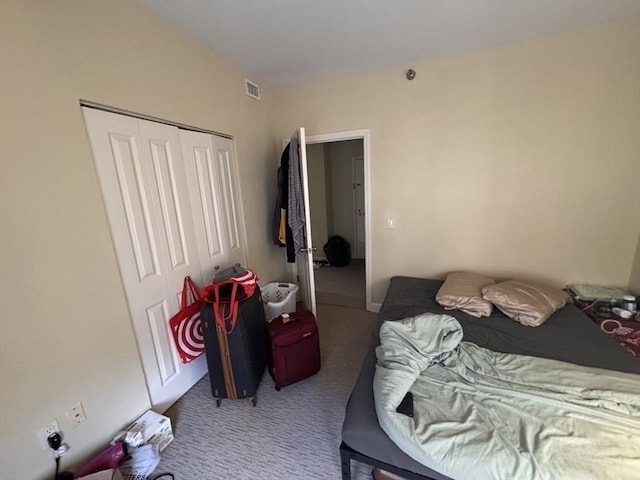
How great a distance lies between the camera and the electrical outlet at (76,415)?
1.32m

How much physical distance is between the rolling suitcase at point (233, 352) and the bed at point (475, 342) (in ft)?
2.76

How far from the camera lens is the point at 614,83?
6.64ft

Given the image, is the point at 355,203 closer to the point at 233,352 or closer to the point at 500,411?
the point at 233,352

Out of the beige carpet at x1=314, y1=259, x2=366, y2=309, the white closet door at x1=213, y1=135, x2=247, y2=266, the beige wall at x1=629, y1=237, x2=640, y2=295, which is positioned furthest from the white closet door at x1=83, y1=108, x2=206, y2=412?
the beige wall at x1=629, y1=237, x2=640, y2=295

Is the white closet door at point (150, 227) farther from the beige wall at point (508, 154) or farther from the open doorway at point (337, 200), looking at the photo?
the open doorway at point (337, 200)

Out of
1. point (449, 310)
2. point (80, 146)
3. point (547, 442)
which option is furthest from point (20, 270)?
point (449, 310)

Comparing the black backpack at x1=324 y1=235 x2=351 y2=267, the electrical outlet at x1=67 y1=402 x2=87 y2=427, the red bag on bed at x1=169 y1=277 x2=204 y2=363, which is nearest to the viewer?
the electrical outlet at x1=67 y1=402 x2=87 y2=427

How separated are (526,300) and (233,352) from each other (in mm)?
2122

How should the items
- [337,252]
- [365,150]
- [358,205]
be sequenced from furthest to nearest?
[358,205]
[337,252]
[365,150]

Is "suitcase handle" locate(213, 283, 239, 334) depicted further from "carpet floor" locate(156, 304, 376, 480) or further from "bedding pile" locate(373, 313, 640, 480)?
"bedding pile" locate(373, 313, 640, 480)

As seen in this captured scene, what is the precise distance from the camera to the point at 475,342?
1634 millimetres

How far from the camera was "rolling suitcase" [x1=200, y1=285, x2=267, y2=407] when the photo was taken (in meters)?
1.78

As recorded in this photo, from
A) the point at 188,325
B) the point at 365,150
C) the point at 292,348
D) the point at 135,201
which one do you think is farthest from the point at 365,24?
the point at 188,325

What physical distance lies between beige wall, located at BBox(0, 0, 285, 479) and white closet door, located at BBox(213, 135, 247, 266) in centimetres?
62
